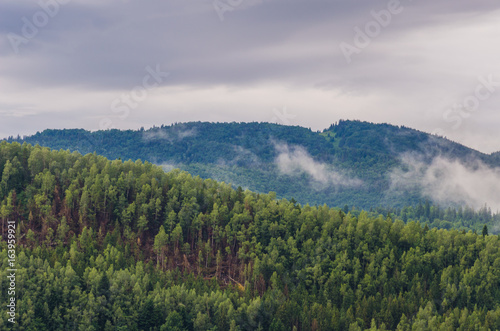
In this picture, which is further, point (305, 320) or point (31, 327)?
point (305, 320)

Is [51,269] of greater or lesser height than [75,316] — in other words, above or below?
above

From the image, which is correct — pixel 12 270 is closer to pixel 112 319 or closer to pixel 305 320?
pixel 112 319

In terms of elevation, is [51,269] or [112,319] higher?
[51,269]

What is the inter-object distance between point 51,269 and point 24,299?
13.2 meters

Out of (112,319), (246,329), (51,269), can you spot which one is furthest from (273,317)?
(51,269)

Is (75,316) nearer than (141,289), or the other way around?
(75,316)

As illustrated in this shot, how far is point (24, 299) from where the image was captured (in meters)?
172

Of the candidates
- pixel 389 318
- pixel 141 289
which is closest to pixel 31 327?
pixel 141 289

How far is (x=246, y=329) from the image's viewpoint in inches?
7244

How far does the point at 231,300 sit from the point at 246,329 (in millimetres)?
11103

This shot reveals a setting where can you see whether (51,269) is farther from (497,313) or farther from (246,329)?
(497,313)

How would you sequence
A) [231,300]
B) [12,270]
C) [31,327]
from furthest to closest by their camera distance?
1. [231,300]
2. [12,270]
3. [31,327]

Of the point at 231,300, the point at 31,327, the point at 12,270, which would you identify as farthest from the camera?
the point at 231,300

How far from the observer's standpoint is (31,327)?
166 m
